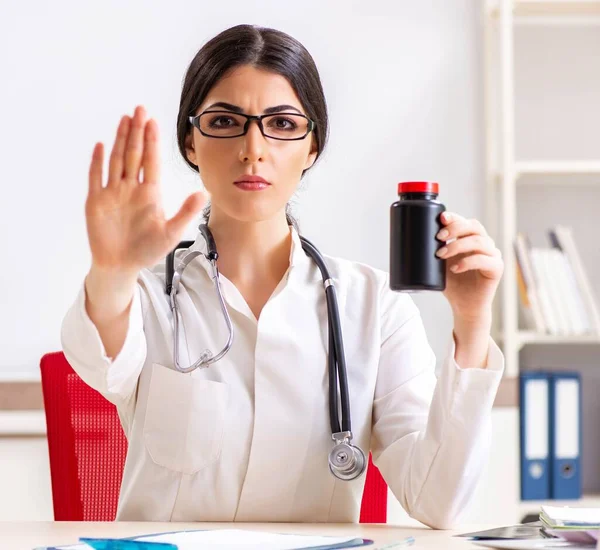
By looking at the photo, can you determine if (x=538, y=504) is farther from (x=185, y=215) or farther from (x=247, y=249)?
(x=185, y=215)

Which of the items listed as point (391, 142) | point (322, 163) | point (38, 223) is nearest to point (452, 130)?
point (391, 142)

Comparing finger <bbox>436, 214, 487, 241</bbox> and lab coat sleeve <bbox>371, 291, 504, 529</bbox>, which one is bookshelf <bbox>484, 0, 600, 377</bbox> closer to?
lab coat sleeve <bbox>371, 291, 504, 529</bbox>

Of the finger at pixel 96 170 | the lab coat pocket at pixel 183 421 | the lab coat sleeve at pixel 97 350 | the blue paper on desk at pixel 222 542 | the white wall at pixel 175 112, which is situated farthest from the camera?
the white wall at pixel 175 112

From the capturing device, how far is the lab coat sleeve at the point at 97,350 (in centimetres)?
113

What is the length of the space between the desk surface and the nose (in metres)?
0.50

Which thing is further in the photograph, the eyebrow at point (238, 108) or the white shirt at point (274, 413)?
the eyebrow at point (238, 108)

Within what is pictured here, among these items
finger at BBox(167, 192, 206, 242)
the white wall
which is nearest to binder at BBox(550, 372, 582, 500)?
the white wall

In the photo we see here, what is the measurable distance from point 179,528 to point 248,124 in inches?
22.4

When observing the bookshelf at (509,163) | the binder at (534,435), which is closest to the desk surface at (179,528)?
the binder at (534,435)

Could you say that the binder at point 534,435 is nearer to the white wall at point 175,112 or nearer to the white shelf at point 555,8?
the white wall at point 175,112

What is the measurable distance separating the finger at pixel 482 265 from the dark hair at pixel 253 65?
1.36 ft

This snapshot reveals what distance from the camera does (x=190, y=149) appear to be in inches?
57.4

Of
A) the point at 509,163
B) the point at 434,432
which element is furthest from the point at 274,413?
the point at 509,163

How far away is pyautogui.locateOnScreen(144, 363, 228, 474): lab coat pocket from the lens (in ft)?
4.23
